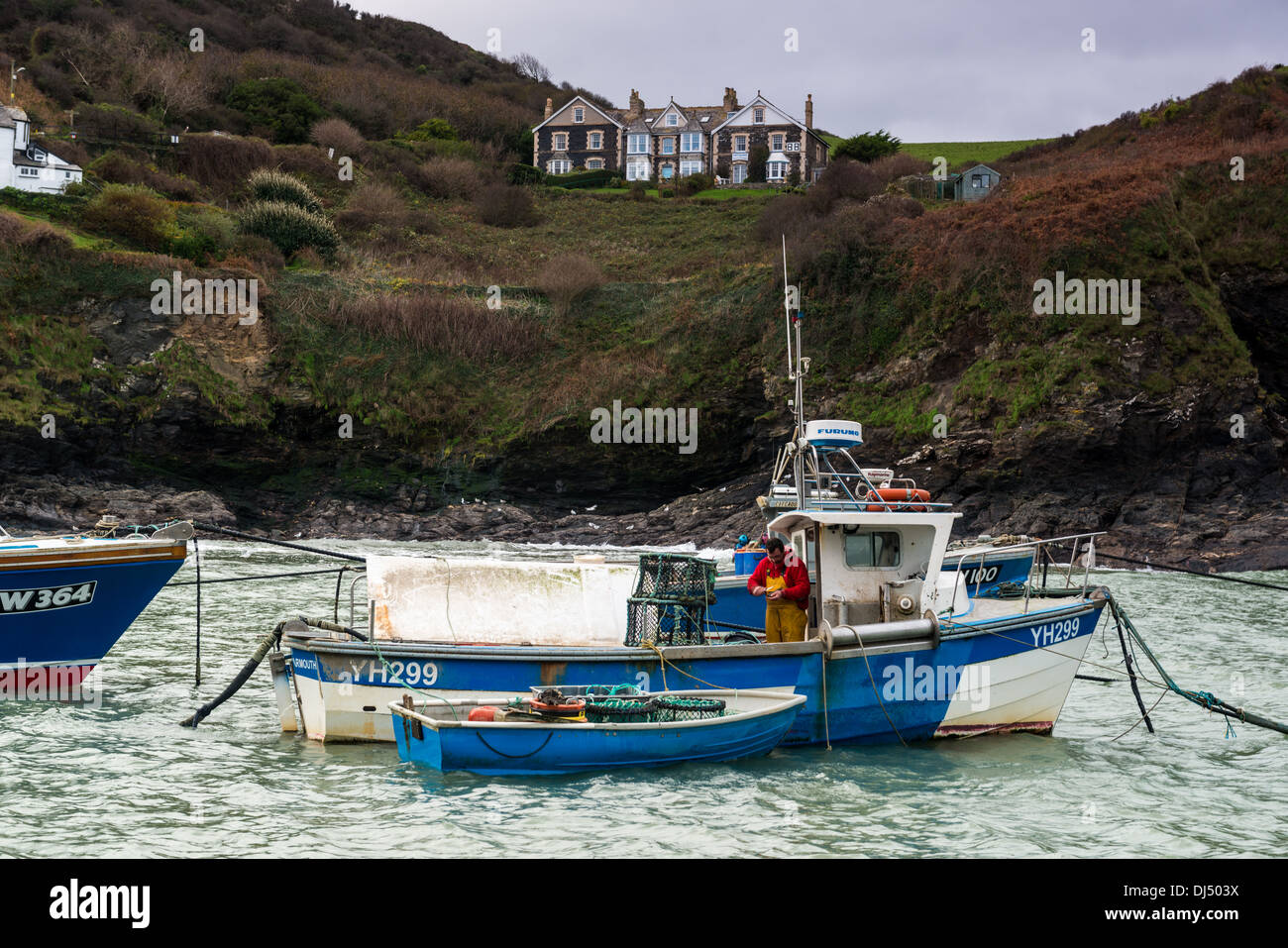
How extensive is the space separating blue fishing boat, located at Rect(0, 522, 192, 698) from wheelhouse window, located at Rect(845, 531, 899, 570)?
8.31 meters

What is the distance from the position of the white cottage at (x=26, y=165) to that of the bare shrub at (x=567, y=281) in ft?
79.1

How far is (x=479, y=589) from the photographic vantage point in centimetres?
1423

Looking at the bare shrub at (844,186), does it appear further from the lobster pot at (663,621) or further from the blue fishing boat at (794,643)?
the lobster pot at (663,621)

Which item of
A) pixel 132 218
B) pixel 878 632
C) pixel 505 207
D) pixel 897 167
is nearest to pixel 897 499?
pixel 878 632

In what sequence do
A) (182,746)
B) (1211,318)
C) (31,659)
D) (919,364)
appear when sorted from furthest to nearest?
(919,364)
(1211,318)
(31,659)
(182,746)

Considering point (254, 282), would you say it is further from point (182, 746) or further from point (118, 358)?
point (182, 746)

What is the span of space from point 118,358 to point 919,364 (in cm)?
3139

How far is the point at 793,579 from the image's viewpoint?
1323 cm

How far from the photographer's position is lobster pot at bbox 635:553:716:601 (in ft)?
43.8

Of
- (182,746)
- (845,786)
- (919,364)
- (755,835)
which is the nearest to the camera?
(755,835)

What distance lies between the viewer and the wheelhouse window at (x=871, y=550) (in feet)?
44.9

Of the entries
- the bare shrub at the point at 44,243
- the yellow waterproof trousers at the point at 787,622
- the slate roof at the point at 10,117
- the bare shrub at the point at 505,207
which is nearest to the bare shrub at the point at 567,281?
the bare shrub at the point at 505,207

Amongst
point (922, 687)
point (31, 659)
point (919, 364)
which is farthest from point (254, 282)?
point (922, 687)

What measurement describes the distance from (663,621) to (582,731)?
8.45ft
